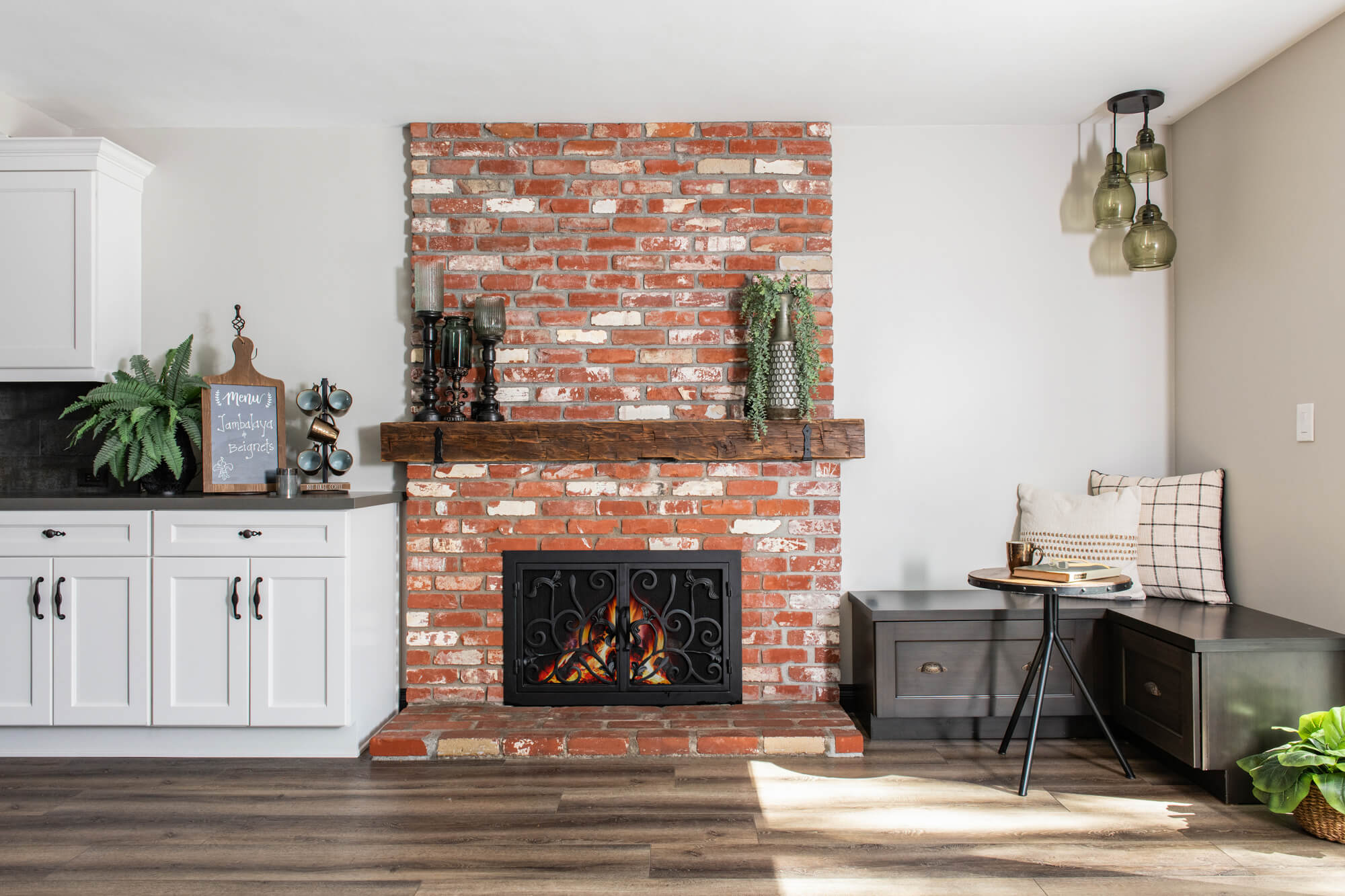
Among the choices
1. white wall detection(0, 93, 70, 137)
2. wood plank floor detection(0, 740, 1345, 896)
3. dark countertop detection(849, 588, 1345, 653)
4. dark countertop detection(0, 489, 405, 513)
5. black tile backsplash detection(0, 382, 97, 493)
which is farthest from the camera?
black tile backsplash detection(0, 382, 97, 493)

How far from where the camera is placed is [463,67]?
9.00 feet

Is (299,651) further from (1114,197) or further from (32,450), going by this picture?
(1114,197)

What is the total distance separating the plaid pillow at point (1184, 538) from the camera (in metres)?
2.93

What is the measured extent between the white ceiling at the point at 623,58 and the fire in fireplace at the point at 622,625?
66.3 inches

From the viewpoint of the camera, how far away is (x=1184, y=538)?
2.97 m

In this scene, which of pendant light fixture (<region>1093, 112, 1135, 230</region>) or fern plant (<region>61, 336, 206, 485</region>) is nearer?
fern plant (<region>61, 336, 206, 485</region>)

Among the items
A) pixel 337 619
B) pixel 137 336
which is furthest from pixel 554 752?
pixel 137 336

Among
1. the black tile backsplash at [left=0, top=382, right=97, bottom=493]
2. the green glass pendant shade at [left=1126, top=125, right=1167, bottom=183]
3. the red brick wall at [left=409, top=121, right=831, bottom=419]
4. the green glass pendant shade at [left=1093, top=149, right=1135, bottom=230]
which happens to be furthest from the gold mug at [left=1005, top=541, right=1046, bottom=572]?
the black tile backsplash at [left=0, top=382, right=97, bottom=493]

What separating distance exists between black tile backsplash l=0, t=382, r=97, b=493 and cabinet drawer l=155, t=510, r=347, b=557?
79 cm

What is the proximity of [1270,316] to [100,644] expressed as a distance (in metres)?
4.01

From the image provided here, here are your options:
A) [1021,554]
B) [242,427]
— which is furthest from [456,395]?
[1021,554]

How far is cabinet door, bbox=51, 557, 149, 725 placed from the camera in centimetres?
273

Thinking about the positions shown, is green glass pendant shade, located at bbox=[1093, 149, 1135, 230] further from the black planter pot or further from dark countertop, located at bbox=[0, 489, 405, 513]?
the black planter pot

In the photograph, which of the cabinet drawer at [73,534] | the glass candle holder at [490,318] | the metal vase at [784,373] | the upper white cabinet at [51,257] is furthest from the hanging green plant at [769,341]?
the upper white cabinet at [51,257]
